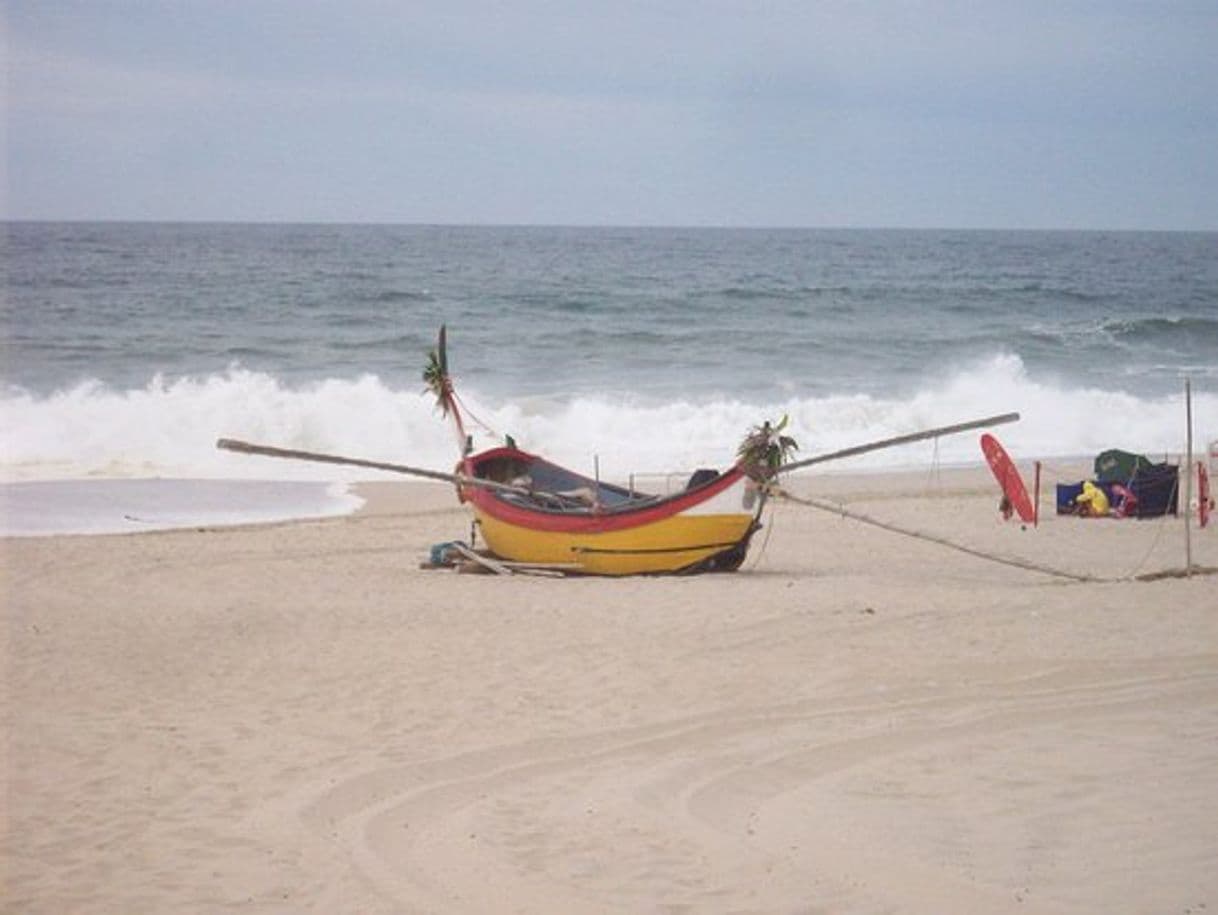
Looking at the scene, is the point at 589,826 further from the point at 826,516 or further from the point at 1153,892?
the point at 826,516

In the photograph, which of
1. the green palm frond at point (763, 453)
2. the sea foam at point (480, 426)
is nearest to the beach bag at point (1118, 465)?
the sea foam at point (480, 426)

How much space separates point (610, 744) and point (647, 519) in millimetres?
4900

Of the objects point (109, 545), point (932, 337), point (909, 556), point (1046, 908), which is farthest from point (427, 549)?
point (932, 337)

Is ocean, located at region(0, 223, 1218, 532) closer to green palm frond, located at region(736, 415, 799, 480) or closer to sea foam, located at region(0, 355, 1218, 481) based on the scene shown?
sea foam, located at region(0, 355, 1218, 481)

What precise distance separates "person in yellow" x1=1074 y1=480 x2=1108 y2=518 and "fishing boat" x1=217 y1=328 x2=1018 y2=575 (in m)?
4.46

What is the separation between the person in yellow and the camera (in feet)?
52.1

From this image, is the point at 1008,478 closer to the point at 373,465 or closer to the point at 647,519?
the point at 647,519

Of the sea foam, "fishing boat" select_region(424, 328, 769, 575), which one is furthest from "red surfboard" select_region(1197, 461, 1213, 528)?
the sea foam

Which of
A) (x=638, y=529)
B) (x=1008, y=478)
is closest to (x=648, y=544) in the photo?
(x=638, y=529)

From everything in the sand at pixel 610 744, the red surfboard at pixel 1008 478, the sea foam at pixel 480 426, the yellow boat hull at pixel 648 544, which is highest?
the sea foam at pixel 480 426

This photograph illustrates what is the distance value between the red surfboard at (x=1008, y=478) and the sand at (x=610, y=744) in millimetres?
3004

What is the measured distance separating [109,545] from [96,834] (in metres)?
8.17

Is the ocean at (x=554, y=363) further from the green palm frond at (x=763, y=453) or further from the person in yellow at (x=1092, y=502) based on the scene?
the green palm frond at (x=763, y=453)

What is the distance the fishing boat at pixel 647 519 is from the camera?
11.9 m
